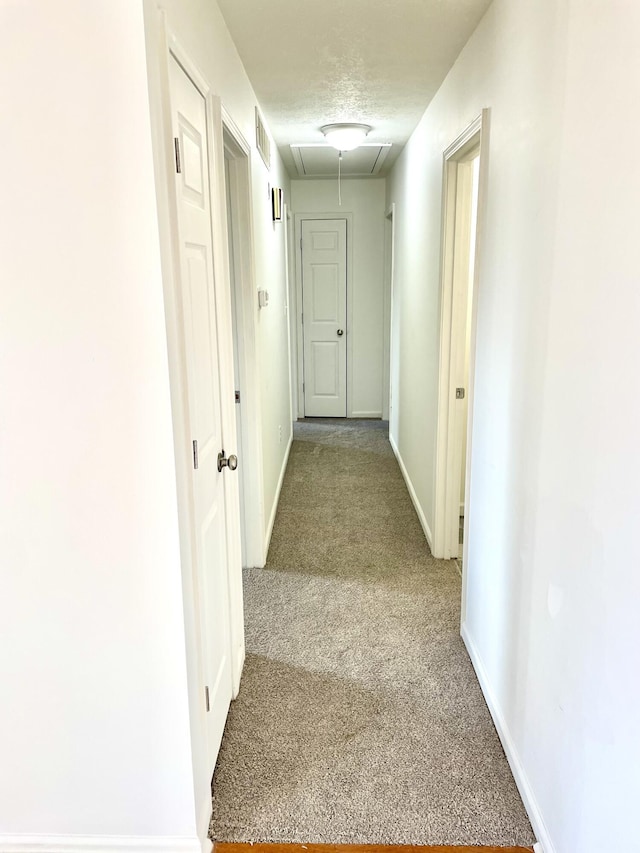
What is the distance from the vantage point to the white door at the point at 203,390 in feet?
5.06

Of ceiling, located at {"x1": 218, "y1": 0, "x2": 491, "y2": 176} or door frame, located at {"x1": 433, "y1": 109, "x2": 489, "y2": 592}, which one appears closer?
ceiling, located at {"x1": 218, "y1": 0, "x2": 491, "y2": 176}

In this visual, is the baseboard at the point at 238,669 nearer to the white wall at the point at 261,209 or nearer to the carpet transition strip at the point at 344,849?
the carpet transition strip at the point at 344,849

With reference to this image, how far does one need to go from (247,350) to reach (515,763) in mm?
2031

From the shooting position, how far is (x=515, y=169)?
1856 millimetres

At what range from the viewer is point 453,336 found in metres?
3.05

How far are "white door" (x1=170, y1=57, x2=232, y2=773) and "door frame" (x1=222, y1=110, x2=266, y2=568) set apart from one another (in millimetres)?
740

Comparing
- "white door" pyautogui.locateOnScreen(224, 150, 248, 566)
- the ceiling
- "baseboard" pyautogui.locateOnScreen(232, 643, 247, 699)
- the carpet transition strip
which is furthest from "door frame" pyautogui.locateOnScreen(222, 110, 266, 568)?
the carpet transition strip

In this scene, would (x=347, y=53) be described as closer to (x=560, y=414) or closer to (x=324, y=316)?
(x=560, y=414)

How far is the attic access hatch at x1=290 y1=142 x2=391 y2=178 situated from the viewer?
14.6 feet

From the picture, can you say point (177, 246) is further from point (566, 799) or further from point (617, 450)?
point (566, 799)

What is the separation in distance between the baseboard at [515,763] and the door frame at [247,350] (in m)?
1.24

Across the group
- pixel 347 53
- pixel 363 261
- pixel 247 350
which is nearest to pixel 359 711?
pixel 247 350

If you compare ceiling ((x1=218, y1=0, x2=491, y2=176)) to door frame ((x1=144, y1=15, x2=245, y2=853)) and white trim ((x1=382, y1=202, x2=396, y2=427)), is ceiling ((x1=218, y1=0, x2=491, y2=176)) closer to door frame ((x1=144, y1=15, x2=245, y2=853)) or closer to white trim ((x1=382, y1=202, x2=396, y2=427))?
door frame ((x1=144, y1=15, x2=245, y2=853))

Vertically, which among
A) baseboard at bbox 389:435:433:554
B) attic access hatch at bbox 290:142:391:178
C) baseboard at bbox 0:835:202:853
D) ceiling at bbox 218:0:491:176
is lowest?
baseboard at bbox 0:835:202:853
